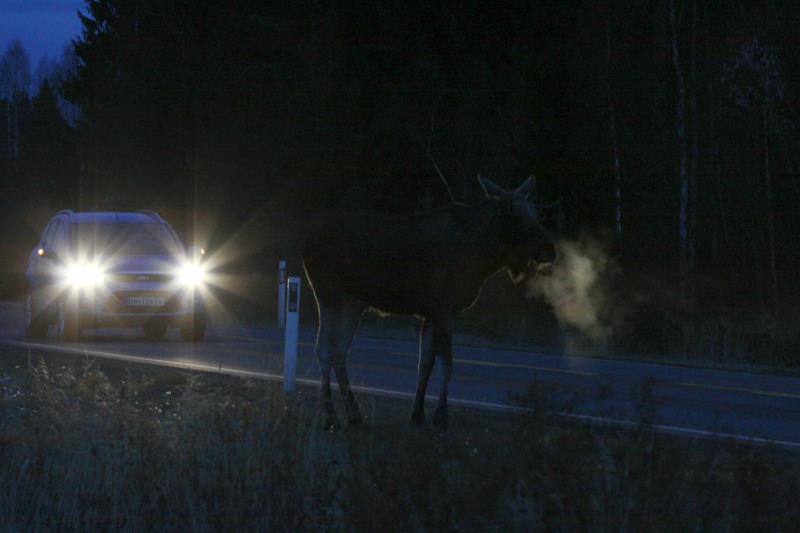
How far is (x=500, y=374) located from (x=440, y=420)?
761cm

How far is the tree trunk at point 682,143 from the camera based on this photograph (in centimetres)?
3528

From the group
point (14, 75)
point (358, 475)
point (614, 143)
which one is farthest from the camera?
point (14, 75)

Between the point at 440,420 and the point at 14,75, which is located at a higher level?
the point at 14,75

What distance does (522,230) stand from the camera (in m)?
11.2

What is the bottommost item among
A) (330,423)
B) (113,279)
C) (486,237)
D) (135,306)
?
(330,423)

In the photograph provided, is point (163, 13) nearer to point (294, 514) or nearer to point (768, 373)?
point (768, 373)

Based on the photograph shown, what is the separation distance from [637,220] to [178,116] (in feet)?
56.5

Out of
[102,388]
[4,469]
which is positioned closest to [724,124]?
[102,388]

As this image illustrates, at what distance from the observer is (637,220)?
37281 mm

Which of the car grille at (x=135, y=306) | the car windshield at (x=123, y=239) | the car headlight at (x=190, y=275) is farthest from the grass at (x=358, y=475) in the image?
the car windshield at (x=123, y=239)

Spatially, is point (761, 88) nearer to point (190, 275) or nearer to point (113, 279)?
point (190, 275)

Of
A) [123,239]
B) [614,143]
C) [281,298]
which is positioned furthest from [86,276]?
[614,143]

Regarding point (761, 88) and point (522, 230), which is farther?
point (761, 88)

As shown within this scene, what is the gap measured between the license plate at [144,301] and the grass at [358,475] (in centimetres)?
1153
